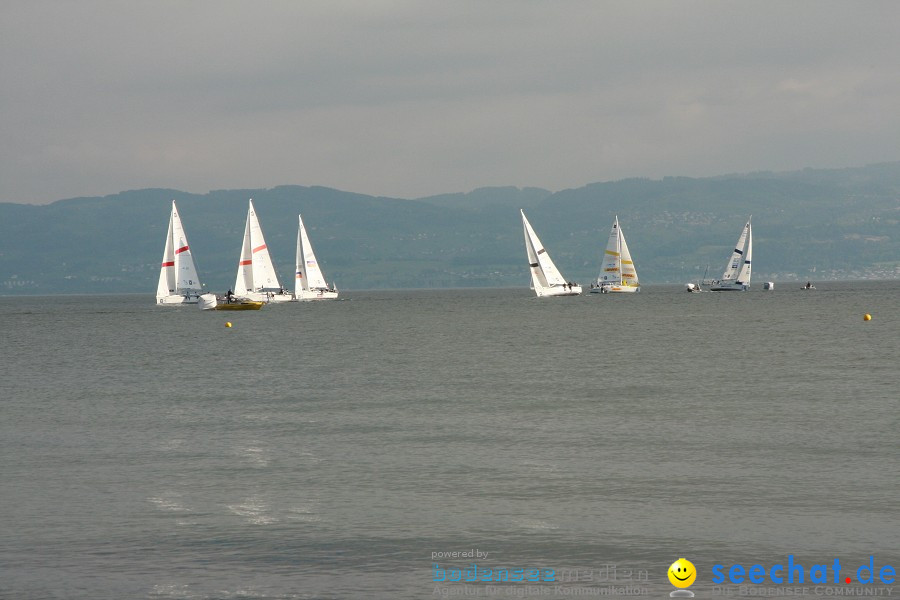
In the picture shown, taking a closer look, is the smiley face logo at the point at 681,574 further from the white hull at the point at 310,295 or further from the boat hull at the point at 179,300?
the white hull at the point at 310,295

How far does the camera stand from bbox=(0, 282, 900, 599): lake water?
798 inches

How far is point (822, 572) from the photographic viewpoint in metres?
19.6

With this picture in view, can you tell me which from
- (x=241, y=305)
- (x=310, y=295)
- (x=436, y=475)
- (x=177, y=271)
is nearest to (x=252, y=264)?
(x=241, y=305)

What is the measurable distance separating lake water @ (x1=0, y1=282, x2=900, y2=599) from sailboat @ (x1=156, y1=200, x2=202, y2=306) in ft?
291

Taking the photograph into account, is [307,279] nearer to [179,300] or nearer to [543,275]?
[179,300]

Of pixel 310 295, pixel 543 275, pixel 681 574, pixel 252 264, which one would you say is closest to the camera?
pixel 681 574

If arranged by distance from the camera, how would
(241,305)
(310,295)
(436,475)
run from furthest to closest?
(310,295)
(241,305)
(436,475)

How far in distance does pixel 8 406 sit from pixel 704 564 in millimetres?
34491

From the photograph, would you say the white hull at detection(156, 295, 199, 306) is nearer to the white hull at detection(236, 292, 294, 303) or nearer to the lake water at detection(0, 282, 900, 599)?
the white hull at detection(236, 292, 294, 303)

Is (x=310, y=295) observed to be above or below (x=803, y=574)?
above

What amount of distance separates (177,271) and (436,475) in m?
133

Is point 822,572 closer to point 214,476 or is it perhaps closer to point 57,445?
point 214,476

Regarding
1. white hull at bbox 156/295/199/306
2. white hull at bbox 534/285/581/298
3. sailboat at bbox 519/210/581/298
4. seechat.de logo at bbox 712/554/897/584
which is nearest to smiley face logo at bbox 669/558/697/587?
seechat.de logo at bbox 712/554/897/584

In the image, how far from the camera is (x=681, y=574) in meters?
18.9
